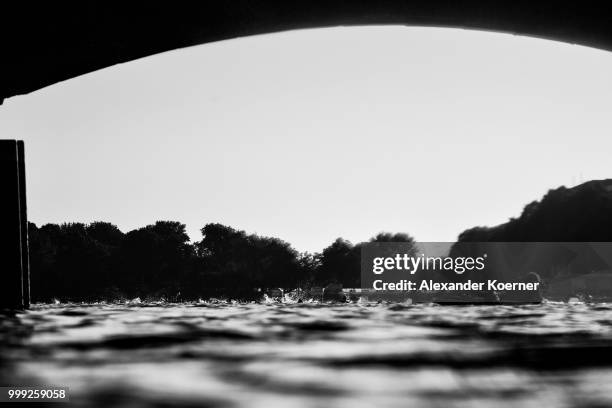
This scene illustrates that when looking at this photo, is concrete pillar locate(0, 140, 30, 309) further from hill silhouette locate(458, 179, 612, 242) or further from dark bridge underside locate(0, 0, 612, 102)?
hill silhouette locate(458, 179, 612, 242)

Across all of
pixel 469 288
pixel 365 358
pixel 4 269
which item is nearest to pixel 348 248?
pixel 469 288

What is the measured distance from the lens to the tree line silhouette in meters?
168

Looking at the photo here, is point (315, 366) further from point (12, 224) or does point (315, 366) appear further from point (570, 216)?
point (570, 216)

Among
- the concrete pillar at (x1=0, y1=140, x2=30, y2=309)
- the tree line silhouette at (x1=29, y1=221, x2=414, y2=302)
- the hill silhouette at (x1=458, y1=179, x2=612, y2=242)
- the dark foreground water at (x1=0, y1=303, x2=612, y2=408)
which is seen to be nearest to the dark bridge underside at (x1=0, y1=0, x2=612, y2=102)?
the concrete pillar at (x1=0, y1=140, x2=30, y2=309)

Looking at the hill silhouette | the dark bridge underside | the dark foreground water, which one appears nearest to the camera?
the dark foreground water

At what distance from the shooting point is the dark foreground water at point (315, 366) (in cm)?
539

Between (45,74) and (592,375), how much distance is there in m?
17.7

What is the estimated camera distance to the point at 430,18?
18562mm

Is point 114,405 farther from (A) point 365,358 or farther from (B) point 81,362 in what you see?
(A) point 365,358

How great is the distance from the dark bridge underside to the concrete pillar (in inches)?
95.9

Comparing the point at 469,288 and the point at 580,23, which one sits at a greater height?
the point at 580,23

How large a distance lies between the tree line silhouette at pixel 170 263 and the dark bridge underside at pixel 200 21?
154610 mm

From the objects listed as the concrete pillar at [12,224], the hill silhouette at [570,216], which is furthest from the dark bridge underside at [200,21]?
the hill silhouette at [570,216]

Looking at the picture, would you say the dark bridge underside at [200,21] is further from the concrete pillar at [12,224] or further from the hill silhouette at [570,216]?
the hill silhouette at [570,216]
